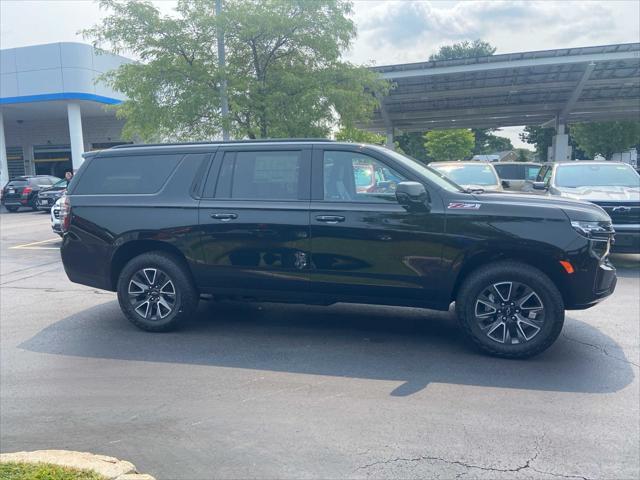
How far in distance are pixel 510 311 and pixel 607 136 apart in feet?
159

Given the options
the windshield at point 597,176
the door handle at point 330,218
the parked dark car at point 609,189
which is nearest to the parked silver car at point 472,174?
the parked dark car at point 609,189

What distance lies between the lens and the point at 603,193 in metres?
9.53

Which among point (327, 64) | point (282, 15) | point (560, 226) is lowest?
point (560, 226)

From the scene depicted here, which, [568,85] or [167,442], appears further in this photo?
[568,85]

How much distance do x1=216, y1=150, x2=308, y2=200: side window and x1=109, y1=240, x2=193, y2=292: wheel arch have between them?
805 mm

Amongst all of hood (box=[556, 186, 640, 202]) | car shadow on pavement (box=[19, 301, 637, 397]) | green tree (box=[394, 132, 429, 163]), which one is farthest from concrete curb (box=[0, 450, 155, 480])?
green tree (box=[394, 132, 429, 163])

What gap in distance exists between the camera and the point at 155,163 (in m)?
6.04

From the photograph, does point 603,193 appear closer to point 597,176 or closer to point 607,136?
point 597,176

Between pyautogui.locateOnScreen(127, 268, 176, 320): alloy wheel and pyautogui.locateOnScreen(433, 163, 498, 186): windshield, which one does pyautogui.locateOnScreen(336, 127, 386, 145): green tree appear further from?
pyautogui.locateOnScreen(127, 268, 176, 320): alloy wheel

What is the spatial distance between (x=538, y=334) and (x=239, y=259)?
293 centimetres

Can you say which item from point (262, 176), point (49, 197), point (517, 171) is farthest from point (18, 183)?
point (262, 176)

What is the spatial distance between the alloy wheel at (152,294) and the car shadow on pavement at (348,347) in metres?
0.25

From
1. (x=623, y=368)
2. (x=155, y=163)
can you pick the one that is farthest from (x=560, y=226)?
(x=155, y=163)

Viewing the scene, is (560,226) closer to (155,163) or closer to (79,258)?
(155,163)
